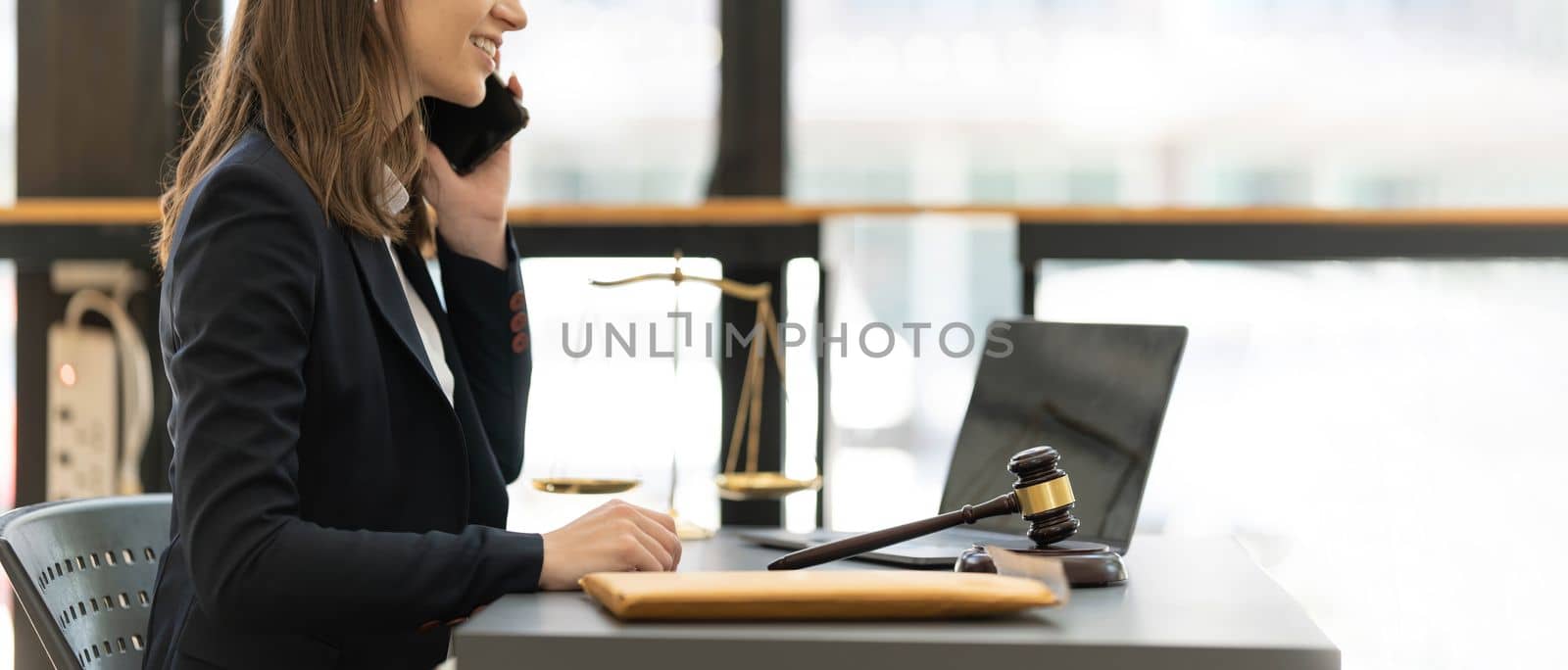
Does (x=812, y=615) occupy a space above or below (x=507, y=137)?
below

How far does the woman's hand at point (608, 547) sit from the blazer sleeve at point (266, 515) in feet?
0.04

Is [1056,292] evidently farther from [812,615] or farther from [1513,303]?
[812,615]

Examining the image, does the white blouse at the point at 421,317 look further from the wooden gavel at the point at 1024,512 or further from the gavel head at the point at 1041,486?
the gavel head at the point at 1041,486

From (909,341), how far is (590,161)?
Result: 2.54 feet

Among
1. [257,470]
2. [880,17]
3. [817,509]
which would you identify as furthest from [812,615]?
[880,17]

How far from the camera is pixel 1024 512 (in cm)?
106

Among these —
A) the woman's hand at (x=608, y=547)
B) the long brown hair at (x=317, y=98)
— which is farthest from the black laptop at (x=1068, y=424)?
the long brown hair at (x=317, y=98)

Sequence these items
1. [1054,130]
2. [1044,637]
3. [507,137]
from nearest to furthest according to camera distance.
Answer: [1044,637] → [507,137] → [1054,130]

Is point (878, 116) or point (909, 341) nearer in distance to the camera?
point (909, 341)

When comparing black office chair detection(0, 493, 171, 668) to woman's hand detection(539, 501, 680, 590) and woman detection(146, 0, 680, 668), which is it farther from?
woman's hand detection(539, 501, 680, 590)

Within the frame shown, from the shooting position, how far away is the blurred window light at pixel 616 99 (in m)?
2.79

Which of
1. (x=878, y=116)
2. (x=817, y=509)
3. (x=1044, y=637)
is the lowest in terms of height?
(x=817, y=509)

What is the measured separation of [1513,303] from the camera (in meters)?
2.35

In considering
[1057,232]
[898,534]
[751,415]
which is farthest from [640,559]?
[1057,232]
